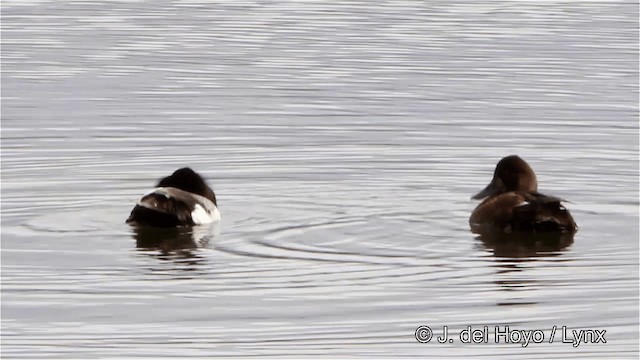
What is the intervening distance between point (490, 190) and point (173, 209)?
2.53 metres

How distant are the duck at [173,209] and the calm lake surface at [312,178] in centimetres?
18

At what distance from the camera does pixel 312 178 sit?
47.9 ft

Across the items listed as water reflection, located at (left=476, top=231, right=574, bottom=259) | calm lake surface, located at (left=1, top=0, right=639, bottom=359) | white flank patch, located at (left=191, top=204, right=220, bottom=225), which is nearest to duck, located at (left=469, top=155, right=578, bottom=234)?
Result: water reflection, located at (left=476, top=231, right=574, bottom=259)

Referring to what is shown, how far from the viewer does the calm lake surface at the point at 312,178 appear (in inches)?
379

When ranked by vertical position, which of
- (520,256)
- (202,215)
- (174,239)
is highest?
(202,215)

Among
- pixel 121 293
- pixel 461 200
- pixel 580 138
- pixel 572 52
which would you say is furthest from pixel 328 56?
pixel 121 293

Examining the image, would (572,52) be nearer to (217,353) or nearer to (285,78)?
(285,78)

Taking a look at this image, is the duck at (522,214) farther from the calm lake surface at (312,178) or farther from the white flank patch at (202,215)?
the white flank patch at (202,215)

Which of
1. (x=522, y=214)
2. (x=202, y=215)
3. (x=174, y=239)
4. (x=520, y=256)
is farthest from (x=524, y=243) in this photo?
(x=174, y=239)

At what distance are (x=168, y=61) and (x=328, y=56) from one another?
6.84 feet

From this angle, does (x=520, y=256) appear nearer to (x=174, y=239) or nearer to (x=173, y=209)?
(x=174, y=239)

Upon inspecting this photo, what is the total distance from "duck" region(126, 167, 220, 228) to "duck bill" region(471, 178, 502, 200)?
6.78 ft

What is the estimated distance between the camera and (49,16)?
28.6 m

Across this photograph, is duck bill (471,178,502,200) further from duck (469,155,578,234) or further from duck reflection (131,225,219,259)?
duck reflection (131,225,219,259)
